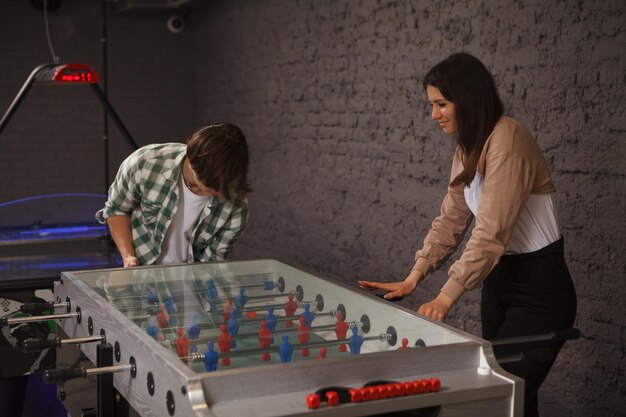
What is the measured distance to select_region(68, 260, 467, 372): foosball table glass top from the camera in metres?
1.79

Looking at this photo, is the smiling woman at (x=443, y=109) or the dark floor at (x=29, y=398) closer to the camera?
the smiling woman at (x=443, y=109)

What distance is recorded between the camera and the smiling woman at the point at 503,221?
2.07m

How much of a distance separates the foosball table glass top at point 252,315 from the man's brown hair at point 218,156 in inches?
12.1

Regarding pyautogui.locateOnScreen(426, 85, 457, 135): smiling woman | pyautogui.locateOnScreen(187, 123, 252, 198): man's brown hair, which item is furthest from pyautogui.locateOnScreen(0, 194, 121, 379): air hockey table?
pyautogui.locateOnScreen(426, 85, 457, 135): smiling woman

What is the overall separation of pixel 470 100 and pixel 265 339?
848 mm

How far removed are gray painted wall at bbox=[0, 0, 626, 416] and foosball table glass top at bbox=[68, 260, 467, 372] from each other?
41.5 inches

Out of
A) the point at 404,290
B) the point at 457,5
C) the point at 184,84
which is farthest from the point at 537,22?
the point at 184,84

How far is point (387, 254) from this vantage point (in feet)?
13.4

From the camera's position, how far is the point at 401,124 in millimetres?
3928

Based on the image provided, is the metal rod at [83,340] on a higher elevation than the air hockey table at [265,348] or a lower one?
lower

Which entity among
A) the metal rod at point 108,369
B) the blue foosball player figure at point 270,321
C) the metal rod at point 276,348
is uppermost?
the metal rod at point 276,348

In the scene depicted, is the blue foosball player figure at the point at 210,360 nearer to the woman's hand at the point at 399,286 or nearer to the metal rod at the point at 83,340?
the metal rod at the point at 83,340

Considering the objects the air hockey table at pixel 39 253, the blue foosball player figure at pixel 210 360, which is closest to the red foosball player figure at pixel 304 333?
the blue foosball player figure at pixel 210 360

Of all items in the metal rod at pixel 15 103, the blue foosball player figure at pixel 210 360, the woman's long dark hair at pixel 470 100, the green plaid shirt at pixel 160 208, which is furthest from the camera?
the metal rod at pixel 15 103
